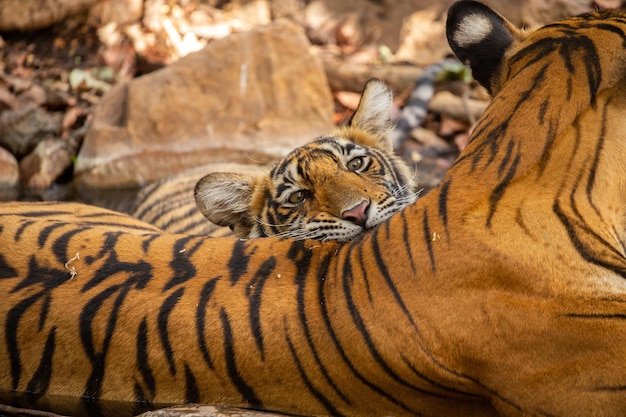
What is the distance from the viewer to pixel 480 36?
2.36 meters

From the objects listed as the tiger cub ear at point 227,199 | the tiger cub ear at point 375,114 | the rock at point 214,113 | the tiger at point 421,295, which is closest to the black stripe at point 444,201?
the tiger at point 421,295

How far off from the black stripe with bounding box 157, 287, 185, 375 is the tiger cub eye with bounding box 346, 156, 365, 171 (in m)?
1.16

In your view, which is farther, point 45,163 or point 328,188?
point 45,163

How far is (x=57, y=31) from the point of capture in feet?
27.8

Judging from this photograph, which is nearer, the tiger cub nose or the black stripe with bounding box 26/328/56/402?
Answer: the black stripe with bounding box 26/328/56/402

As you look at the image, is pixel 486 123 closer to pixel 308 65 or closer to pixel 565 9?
pixel 308 65

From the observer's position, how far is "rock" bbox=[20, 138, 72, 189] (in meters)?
6.22

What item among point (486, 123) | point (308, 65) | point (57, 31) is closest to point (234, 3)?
point (57, 31)

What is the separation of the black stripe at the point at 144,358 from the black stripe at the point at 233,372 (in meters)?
0.20

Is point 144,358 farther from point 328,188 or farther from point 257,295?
point 328,188

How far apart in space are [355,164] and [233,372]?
126 centimetres

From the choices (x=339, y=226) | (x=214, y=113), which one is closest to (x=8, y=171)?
(x=214, y=113)

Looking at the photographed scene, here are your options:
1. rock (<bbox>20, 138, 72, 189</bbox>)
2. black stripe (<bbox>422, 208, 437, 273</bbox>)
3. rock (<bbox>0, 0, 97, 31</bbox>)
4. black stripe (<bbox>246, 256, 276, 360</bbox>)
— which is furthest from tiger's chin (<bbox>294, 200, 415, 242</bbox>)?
rock (<bbox>0, 0, 97, 31</bbox>)

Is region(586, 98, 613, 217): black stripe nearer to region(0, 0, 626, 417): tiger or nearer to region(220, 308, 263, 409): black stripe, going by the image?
region(0, 0, 626, 417): tiger
